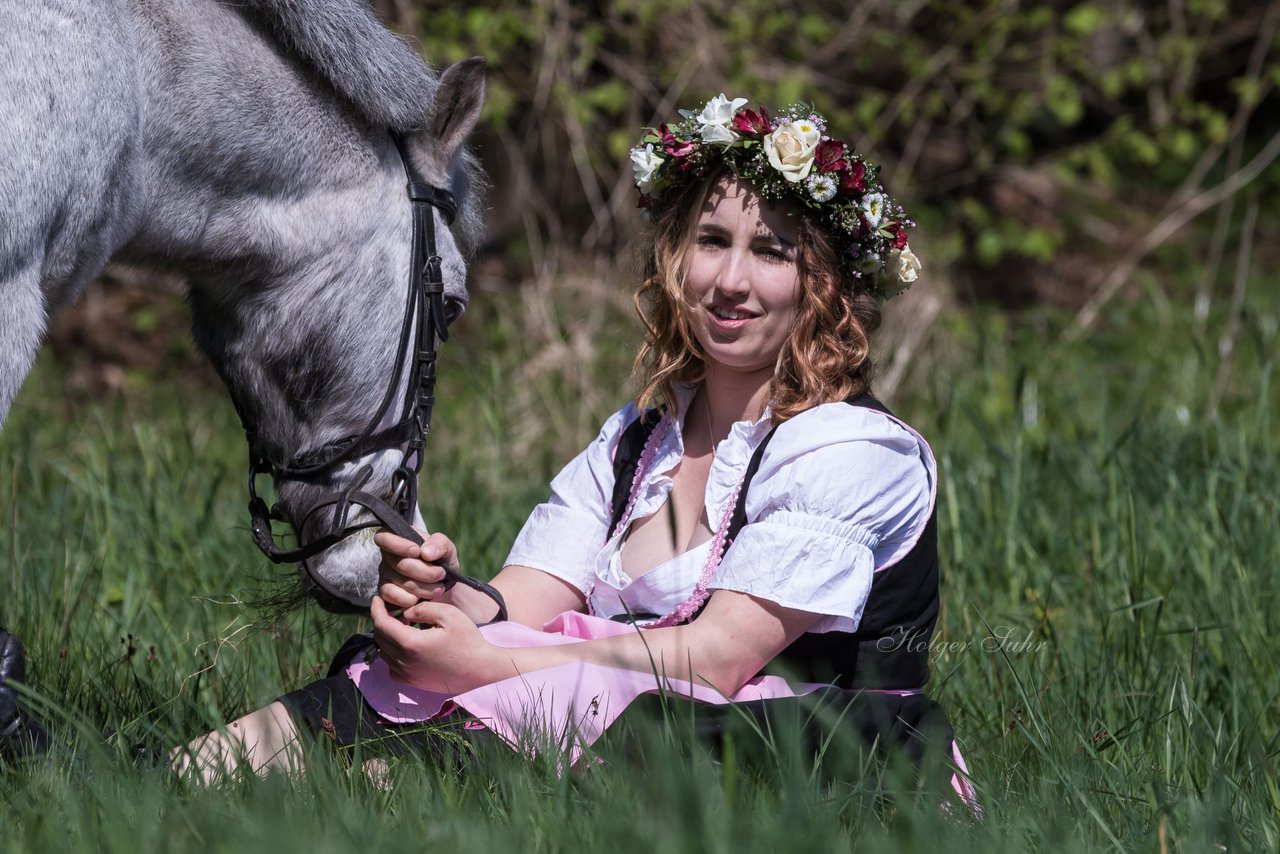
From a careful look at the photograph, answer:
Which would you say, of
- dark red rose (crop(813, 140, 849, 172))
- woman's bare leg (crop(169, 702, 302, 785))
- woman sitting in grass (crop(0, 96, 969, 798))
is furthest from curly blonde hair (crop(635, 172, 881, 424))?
woman's bare leg (crop(169, 702, 302, 785))

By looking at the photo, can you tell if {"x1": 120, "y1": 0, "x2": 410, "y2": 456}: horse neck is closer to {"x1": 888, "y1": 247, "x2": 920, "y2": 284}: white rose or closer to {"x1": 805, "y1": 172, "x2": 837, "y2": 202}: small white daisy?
{"x1": 805, "y1": 172, "x2": 837, "y2": 202}: small white daisy

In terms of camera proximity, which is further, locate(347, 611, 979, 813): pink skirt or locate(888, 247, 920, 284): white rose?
locate(888, 247, 920, 284): white rose

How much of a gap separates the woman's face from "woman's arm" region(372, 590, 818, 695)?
1.73ft

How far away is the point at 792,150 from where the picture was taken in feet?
8.14

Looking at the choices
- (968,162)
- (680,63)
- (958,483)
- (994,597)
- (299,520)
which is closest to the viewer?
(299,520)

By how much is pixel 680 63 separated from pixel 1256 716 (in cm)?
468

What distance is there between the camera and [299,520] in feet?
8.23

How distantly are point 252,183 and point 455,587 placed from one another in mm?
854

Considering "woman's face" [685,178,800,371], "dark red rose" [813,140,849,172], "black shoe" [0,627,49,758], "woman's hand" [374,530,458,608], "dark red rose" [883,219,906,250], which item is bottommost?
"black shoe" [0,627,49,758]

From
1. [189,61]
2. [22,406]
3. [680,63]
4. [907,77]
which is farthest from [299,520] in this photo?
[907,77]

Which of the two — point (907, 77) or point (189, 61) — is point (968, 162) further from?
point (189, 61)

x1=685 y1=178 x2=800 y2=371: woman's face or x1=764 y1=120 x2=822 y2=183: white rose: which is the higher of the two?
x1=764 y1=120 x2=822 y2=183: white rose

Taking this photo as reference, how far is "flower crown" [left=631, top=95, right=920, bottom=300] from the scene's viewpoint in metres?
2.51

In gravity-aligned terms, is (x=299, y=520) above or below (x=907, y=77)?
below
